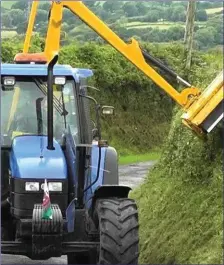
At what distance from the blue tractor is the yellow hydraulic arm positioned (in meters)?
0.94

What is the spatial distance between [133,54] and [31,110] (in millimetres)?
3304

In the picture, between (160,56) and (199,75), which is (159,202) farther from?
(160,56)

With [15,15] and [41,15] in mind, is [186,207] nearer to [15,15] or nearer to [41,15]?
[15,15]

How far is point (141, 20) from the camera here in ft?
27.8

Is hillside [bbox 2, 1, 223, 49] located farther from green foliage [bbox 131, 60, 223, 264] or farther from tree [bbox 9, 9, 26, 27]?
green foliage [bbox 131, 60, 223, 264]

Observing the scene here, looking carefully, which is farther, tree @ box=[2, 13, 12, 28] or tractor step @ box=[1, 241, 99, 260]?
tree @ box=[2, 13, 12, 28]

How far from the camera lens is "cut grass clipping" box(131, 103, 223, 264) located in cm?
766

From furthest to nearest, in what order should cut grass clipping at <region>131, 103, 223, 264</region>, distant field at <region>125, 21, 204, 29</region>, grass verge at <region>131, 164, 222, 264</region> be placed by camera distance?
distant field at <region>125, 21, 204, 29</region>, cut grass clipping at <region>131, 103, 223, 264</region>, grass verge at <region>131, 164, 222, 264</region>

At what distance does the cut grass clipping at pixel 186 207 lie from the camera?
25.1ft

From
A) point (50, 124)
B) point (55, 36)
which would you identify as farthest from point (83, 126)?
point (55, 36)

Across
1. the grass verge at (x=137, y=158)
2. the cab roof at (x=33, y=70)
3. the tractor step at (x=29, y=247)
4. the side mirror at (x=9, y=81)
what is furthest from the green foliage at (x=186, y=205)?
the grass verge at (x=137, y=158)

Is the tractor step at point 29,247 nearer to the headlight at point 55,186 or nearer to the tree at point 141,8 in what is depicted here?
the headlight at point 55,186

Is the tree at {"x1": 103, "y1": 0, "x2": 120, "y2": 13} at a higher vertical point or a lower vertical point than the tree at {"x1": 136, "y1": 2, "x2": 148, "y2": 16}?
lower

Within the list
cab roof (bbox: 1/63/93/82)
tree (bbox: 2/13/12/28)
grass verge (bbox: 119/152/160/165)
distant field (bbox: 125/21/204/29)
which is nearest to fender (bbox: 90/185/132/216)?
cab roof (bbox: 1/63/93/82)
